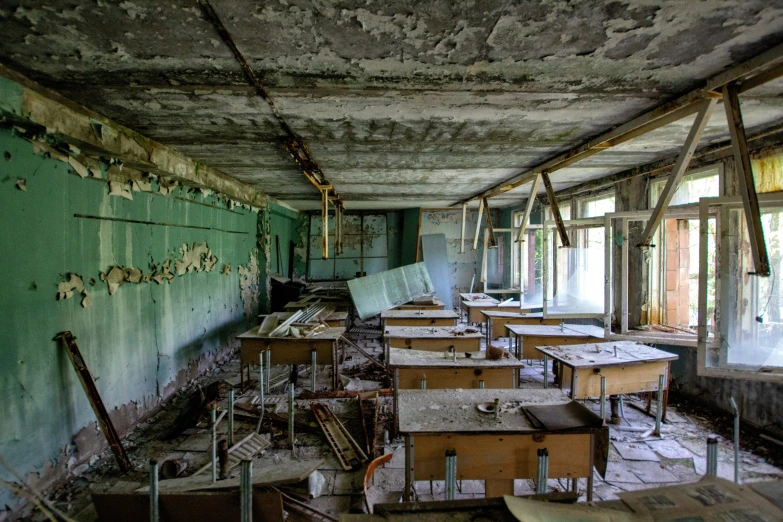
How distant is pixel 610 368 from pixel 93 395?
427 cm

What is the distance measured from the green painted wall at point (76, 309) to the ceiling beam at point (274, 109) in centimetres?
160

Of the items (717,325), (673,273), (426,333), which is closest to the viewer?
(717,325)

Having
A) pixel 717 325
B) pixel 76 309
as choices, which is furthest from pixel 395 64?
pixel 717 325

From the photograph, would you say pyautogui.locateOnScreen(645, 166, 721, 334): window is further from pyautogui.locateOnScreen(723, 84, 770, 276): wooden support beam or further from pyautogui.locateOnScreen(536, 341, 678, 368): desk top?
pyautogui.locateOnScreen(723, 84, 770, 276): wooden support beam

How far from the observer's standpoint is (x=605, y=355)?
354cm

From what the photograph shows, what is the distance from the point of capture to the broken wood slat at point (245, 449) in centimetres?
292

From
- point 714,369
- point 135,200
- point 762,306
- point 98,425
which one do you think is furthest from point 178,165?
point 762,306

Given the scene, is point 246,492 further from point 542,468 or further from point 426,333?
point 426,333

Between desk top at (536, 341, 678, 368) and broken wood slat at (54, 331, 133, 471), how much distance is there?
3.67 meters

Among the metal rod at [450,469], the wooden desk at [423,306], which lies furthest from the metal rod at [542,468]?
the wooden desk at [423,306]

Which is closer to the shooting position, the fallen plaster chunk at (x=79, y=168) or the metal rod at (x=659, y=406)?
the fallen plaster chunk at (x=79, y=168)

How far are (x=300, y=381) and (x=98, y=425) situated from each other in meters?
2.21

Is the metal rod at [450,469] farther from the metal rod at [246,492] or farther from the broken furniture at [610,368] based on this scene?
the broken furniture at [610,368]

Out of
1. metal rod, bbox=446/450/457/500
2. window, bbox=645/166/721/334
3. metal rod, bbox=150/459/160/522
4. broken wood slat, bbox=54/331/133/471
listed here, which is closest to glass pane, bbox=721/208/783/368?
window, bbox=645/166/721/334
